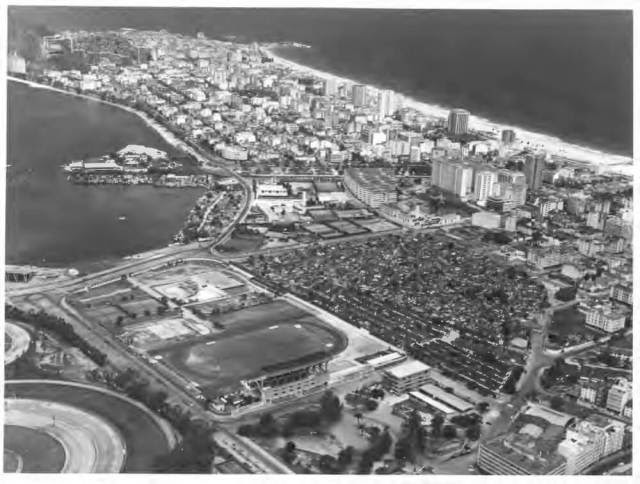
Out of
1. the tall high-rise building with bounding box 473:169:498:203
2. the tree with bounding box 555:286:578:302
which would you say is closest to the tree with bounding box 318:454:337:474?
the tree with bounding box 555:286:578:302

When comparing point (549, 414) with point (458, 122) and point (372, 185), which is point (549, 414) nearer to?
point (372, 185)

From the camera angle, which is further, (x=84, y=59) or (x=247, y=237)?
(x=84, y=59)

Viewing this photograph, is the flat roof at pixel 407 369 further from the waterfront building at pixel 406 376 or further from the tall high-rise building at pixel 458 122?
the tall high-rise building at pixel 458 122

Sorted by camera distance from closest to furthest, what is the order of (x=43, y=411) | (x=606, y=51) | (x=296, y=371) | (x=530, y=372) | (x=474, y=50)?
(x=43, y=411)
(x=296, y=371)
(x=530, y=372)
(x=606, y=51)
(x=474, y=50)

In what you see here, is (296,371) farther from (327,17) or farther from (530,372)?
(327,17)

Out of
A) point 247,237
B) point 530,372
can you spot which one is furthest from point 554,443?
point 247,237
